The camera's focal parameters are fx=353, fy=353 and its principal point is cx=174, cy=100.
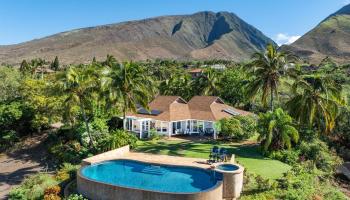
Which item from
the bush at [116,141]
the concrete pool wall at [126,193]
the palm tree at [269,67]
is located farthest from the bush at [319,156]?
the bush at [116,141]

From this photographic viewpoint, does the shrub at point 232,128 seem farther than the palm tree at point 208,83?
No

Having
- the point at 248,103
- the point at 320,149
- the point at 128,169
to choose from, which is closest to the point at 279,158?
the point at 320,149

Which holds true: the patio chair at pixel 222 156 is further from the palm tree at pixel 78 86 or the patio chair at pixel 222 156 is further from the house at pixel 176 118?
the palm tree at pixel 78 86

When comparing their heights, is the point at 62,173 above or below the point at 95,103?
below

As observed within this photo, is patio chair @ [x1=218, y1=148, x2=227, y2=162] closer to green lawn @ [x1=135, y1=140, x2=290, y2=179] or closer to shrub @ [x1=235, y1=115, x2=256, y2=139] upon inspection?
green lawn @ [x1=135, y1=140, x2=290, y2=179]

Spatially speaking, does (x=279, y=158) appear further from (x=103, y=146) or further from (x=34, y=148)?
(x=34, y=148)

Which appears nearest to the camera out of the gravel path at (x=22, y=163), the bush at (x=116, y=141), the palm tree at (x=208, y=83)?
the gravel path at (x=22, y=163)

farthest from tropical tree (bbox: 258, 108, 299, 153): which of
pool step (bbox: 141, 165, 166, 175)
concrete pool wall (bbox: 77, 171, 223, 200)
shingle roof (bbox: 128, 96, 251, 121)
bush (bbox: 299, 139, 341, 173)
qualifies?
concrete pool wall (bbox: 77, 171, 223, 200)
